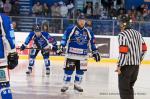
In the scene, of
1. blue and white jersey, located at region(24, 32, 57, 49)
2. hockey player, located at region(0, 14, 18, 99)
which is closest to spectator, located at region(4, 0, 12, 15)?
blue and white jersey, located at region(24, 32, 57, 49)

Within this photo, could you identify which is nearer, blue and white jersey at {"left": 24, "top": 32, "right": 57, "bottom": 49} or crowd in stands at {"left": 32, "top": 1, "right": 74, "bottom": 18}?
blue and white jersey at {"left": 24, "top": 32, "right": 57, "bottom": 49}

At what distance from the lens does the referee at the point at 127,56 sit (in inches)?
254

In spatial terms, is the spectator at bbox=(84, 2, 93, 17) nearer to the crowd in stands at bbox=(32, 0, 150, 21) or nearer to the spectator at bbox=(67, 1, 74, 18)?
the crowd in stands at bbox=(32, 0, 150, 21)

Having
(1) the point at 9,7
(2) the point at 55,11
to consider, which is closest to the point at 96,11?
(2) the point at 55,11

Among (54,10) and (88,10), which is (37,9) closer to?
(54,10)

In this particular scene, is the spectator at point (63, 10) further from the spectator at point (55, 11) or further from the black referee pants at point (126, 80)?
the black referee pants at point (126, 80)

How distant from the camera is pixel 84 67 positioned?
28.3ft

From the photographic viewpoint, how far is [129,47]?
6.47m

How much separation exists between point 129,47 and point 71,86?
10.3ft

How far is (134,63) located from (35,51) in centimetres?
506

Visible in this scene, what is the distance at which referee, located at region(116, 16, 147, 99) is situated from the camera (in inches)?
254

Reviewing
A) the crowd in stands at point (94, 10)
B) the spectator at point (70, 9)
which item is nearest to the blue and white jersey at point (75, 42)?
the crowd in stands at point (94, 10)

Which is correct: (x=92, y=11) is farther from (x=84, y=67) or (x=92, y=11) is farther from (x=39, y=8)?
(x=84, y=67)

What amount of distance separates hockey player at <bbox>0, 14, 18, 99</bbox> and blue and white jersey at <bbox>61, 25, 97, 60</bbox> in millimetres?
2942
